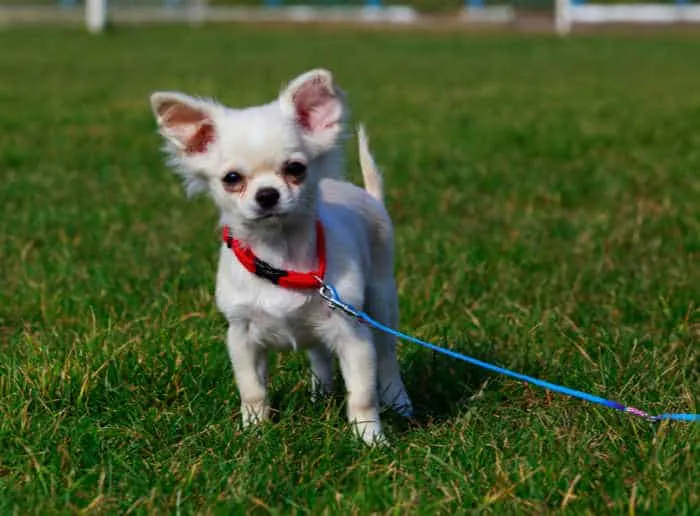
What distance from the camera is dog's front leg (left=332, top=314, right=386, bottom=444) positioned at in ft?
11.8

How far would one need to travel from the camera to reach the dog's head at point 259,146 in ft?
11.0

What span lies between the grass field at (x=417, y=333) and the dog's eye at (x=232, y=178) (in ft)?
2.47

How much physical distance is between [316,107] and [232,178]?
39cm

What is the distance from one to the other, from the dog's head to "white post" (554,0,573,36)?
39.0 m

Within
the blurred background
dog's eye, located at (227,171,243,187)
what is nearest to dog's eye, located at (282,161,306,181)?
dog's eye, located at (227,171,243,187)

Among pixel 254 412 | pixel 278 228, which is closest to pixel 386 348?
pixel 254 412

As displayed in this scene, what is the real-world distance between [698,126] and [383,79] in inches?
330

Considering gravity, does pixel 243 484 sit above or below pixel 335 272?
below

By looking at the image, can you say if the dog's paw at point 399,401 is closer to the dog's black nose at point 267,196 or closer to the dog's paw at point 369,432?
the dog's paw at point 369,432

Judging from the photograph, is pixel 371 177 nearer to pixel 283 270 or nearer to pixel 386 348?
pixel 386 348

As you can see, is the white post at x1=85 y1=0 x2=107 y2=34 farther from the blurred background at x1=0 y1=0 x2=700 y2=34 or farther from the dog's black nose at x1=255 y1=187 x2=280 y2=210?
the dog's black nose at x1=255 y1=187 x2=280 y2=210

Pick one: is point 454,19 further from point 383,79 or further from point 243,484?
point 243,484

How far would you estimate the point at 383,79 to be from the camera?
63.2 feet

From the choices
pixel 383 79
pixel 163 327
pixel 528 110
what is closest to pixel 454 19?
pixel 383 79
